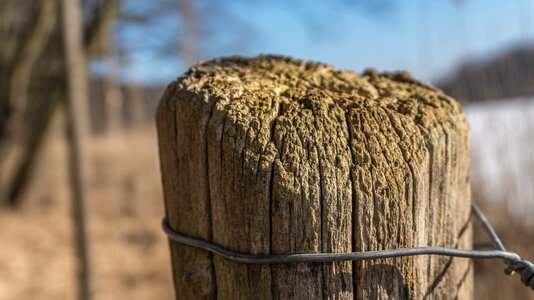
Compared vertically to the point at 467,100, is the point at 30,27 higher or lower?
higher

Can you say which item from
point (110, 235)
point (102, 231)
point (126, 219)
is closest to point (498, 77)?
point (110, 235)

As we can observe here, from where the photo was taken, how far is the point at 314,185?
28.9 inches

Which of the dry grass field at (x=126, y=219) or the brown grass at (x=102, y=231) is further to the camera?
the brown grass at (x=102, y=231)

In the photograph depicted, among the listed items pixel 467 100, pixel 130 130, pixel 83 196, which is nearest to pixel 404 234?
pixel 83 196

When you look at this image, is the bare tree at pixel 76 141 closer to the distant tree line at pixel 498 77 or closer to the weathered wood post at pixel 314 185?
the weathered wood post at pixel 314 185

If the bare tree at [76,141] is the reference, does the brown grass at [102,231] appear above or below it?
below

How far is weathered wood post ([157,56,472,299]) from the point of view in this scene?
2.43 ft

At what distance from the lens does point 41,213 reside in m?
7.50

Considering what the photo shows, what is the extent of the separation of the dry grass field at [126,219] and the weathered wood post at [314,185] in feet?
8.86

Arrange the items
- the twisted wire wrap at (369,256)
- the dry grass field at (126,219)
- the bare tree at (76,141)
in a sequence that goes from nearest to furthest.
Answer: the twisted wire wrap at (369,256) → the bare tree at (76,141) → the dry grass field at (126,219)

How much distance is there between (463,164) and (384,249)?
254 mm

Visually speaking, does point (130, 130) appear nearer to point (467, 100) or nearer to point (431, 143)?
point (467, 100)

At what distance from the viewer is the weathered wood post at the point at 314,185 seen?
29.2 inches

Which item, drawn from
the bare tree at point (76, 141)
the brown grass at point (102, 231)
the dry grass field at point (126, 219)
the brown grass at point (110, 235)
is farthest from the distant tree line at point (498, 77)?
the brown grass at point (102, 231)
